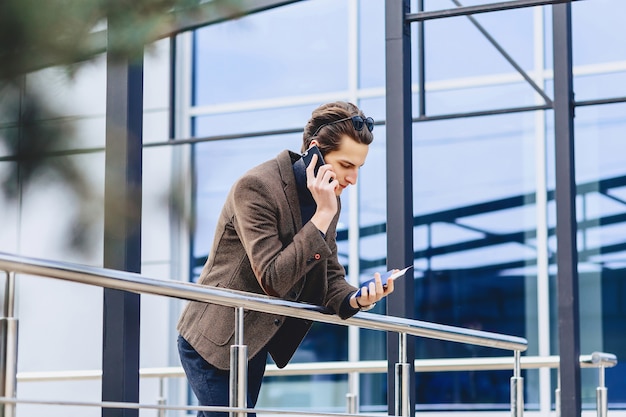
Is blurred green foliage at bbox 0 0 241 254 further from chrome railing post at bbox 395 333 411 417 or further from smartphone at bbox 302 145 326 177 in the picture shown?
chrome railing post at bbox 395 333 411 417

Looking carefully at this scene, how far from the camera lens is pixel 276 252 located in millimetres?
2998

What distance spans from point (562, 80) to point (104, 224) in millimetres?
5280

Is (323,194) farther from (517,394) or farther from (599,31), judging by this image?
(599,31)

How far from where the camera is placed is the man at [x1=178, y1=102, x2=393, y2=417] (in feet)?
9.93

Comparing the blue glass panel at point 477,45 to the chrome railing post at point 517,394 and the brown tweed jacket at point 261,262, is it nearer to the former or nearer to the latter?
the chrome railing post at point 517,394

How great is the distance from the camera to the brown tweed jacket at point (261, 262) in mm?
3004

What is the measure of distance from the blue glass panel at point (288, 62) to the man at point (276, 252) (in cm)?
693

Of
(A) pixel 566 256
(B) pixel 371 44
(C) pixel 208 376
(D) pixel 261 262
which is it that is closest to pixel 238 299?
(D) pixel 261 262

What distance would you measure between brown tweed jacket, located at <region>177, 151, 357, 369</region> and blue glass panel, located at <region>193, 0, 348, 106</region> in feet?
23.0

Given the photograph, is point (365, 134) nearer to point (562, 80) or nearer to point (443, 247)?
point (562, 80)

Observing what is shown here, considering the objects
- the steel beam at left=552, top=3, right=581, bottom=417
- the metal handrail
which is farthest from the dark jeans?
the steel beam at left=552, top=3, right=581, bottom=417

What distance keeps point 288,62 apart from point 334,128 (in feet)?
24.2

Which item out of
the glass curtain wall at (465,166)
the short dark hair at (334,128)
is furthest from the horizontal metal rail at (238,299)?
the glass curtain wall at (465,166)

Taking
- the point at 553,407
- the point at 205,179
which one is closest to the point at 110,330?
the point at 205,179
